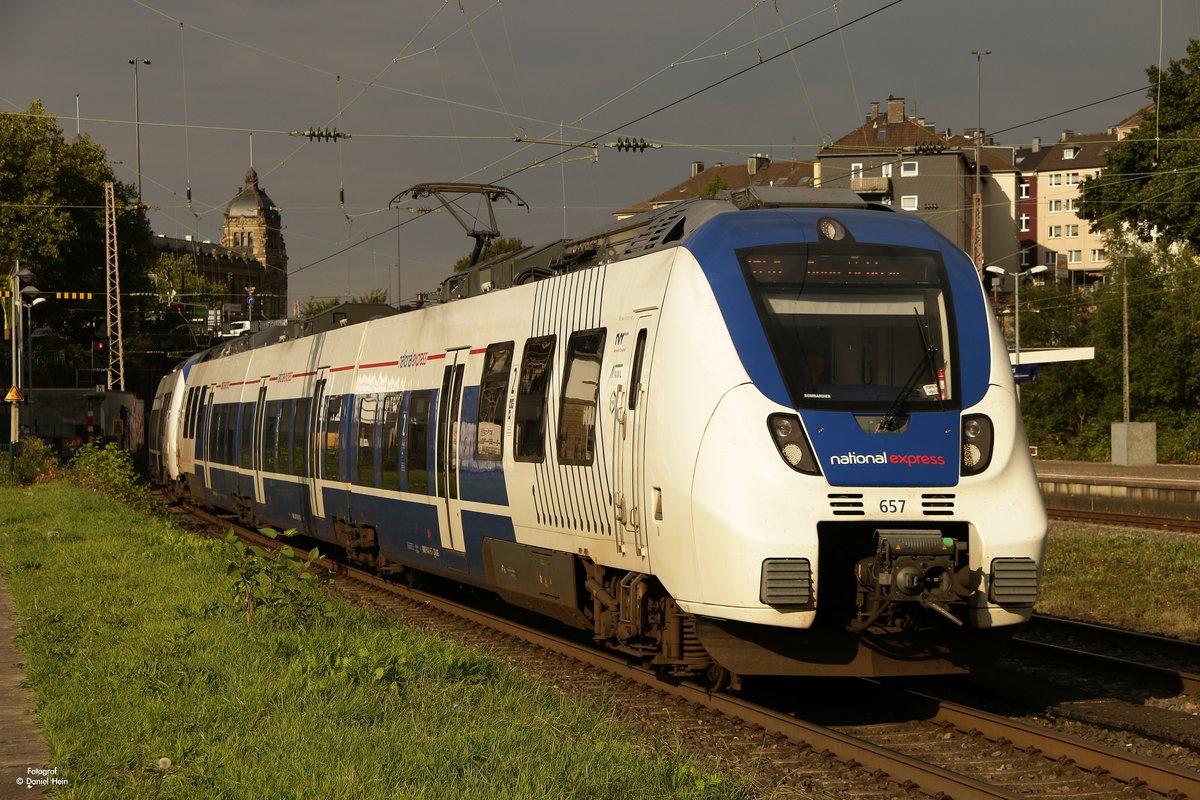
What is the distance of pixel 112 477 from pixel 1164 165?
30.3 m

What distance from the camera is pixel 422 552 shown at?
1470 cm

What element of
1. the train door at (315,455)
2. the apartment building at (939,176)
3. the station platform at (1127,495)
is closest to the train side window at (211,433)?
the train door at (315,455)

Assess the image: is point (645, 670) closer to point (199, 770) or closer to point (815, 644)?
point (815, 644)

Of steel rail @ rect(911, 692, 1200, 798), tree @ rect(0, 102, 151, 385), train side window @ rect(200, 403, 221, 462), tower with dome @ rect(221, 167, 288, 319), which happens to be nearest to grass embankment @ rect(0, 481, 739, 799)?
steel rail @ rect(911, 692, 1200, 798)

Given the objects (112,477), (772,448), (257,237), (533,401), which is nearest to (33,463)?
(112,477)

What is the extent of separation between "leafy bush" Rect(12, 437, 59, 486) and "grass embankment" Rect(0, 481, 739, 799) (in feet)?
76.7

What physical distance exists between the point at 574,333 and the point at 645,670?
2665 mm

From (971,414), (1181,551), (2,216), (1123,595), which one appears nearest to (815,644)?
(971,414)

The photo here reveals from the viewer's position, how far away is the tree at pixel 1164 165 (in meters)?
39.1

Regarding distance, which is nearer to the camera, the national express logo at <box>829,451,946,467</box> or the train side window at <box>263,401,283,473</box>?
the national express logo at <box>829,451,946,467</box>

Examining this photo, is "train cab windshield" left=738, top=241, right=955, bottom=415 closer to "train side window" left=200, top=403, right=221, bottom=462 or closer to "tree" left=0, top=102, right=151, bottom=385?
"train side window" left=200, top=403, right=221, bottom=462

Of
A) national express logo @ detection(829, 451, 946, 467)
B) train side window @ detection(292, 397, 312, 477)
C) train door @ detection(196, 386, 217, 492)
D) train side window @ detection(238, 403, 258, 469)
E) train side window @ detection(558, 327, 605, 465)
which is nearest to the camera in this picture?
national express logo @ detection(829, 451, 946, 467)

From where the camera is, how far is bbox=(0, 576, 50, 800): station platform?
6.55 metres

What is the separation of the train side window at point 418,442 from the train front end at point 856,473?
5.90 metres
